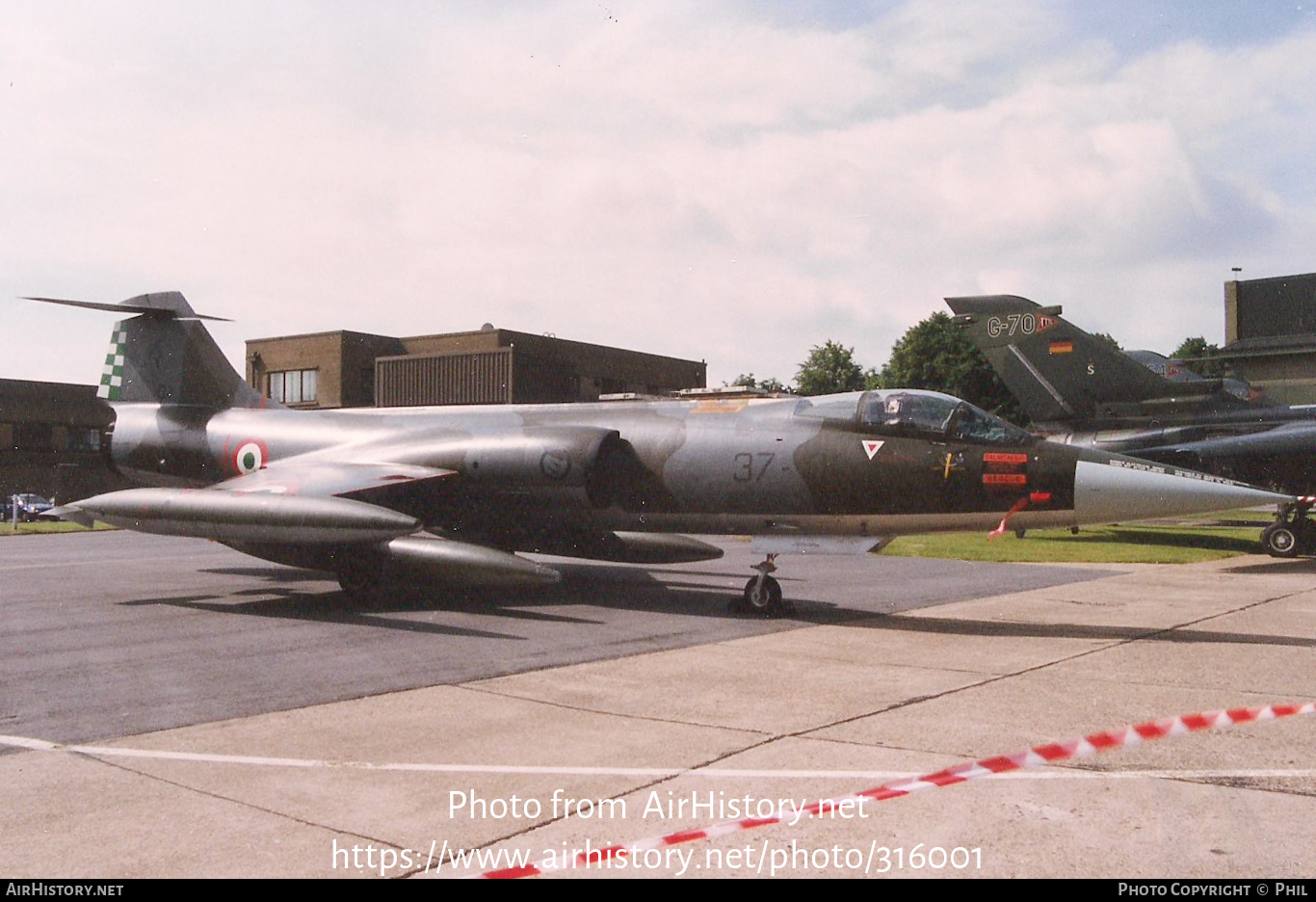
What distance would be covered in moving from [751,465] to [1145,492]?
4.10 m

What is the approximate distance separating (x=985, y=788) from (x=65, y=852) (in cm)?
401

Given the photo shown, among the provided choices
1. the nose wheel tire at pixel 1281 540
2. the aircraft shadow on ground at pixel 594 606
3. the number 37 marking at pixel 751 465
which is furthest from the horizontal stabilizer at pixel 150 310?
the nose wheel tire at pixel 1281 540

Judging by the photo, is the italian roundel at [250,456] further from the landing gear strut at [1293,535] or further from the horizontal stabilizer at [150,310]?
the landing gear strut at [1293,535]

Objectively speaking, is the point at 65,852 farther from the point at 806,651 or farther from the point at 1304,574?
the point at 1304,574

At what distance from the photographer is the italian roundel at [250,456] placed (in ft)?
49.2

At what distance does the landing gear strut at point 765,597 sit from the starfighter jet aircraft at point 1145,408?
12711mm

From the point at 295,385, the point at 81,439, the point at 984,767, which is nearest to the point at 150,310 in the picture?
the point at 984,767

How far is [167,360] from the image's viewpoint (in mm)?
16297

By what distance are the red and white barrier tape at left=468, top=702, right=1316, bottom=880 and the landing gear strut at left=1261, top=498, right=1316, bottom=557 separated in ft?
51.4

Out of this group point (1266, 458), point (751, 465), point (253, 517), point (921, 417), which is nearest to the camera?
point (921, 417)

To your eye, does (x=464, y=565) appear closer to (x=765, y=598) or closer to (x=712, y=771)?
(x=765, y=598)

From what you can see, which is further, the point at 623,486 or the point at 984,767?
the point at 623,486

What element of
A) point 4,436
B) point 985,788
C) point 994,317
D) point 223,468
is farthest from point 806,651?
point 4,436

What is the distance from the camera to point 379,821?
4461mm
